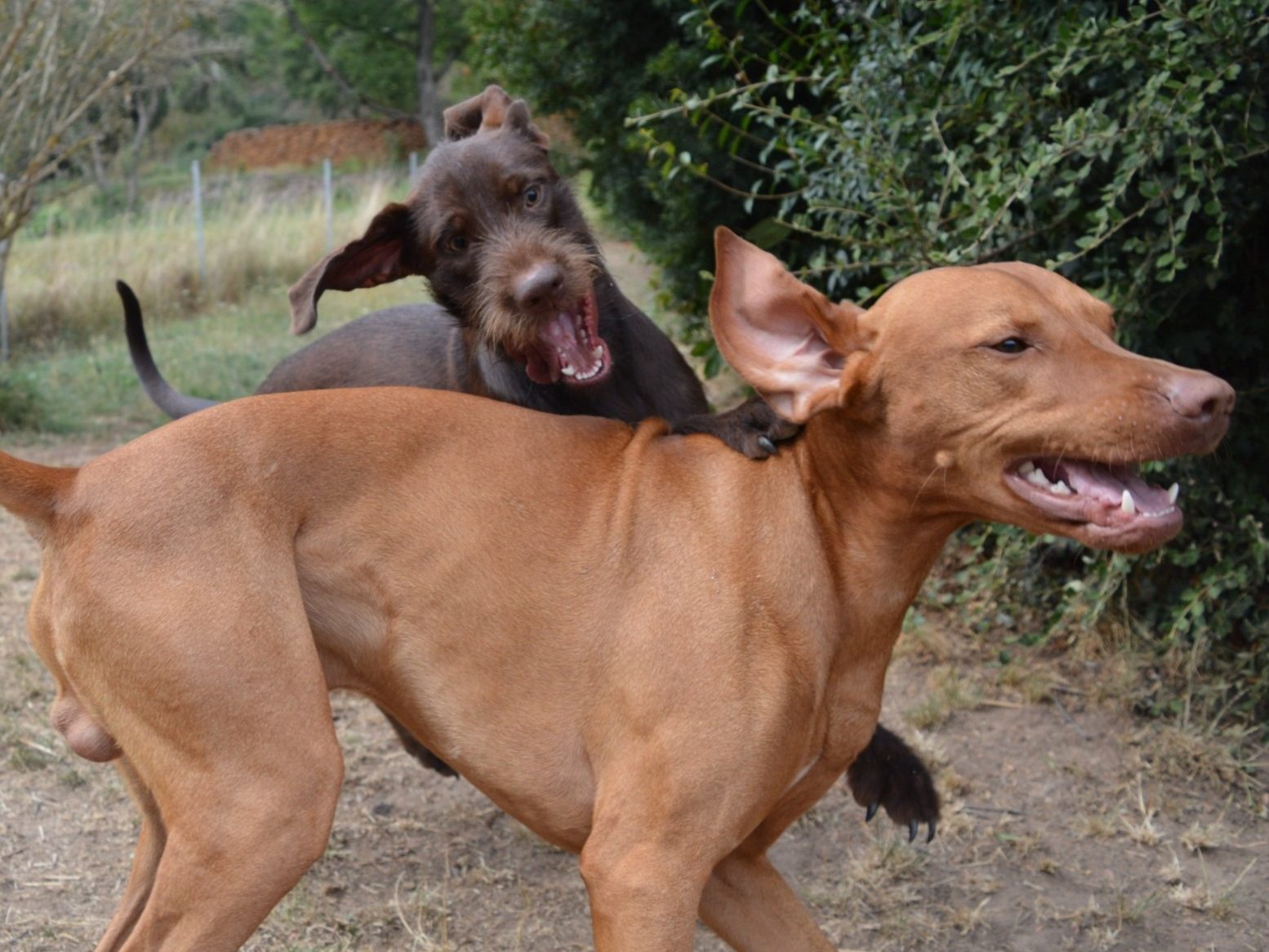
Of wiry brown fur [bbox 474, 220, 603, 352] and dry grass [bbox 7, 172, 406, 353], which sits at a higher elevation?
wiry brown fur [bbox 474, 220, 603, 352]

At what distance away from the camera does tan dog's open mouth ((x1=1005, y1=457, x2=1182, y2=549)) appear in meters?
2.83

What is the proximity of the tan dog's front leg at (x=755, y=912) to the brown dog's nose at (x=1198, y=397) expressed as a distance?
4.81 feet

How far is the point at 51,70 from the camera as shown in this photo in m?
10.2

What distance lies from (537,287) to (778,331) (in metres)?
1.09

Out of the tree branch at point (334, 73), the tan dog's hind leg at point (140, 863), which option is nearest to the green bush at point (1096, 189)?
the tan dog's hind leg at point (140, 863)

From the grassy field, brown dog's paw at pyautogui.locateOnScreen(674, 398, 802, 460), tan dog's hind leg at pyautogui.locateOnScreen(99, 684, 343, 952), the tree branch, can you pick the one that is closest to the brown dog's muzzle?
brown dog's paw at pyautogui.locateOnScreen(674, 398, 802, 460)

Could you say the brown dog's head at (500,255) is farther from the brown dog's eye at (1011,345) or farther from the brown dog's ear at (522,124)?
the brown dog's eye at (1011,345)

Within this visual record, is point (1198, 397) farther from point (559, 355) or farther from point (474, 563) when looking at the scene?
point (559, 355)

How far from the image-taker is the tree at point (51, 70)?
9961mm

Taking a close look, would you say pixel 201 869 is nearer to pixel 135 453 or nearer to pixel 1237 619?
pixel 135 453

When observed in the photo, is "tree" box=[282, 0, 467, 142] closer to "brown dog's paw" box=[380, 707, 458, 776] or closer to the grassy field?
the grassy field

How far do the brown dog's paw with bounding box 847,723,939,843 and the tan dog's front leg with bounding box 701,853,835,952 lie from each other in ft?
2.98

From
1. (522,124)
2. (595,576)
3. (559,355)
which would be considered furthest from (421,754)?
(522,124)

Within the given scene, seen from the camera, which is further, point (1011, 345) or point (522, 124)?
point (522, 124)
